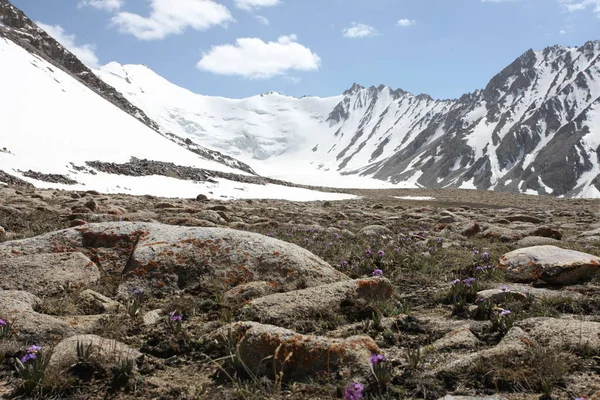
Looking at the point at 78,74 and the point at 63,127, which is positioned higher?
the point at 78,74

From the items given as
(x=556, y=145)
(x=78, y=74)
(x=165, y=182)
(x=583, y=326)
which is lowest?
(x=165, y=182)

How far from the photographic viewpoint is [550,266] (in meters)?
6.04

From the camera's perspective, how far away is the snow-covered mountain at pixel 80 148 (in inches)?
1146

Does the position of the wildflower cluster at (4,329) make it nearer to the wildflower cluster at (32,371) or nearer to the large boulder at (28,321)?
the large boulder at (28,321)

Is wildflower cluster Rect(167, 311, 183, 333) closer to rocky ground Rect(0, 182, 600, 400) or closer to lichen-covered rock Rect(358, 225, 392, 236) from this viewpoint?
rocky ground Rect(0, 182, 600, 400)

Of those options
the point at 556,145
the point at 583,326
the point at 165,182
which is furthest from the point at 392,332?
the point at 556,145

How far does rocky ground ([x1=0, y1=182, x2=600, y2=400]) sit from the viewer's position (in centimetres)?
312

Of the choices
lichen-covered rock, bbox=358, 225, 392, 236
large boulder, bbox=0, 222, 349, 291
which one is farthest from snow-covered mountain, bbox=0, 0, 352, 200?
large boulder, bbox=0, 222, 349, 291

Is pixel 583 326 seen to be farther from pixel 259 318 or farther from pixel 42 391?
pixel 42 391

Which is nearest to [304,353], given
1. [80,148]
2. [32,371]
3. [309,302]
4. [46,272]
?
[309,302]

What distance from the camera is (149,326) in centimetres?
445

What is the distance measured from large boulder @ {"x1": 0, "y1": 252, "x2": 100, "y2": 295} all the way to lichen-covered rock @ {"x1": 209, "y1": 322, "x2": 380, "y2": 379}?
117 inches

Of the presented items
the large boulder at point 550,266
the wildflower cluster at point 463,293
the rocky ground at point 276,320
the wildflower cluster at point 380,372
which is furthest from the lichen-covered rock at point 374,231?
the wildflower cluster at point 380,372

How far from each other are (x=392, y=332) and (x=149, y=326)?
2.56 metres
